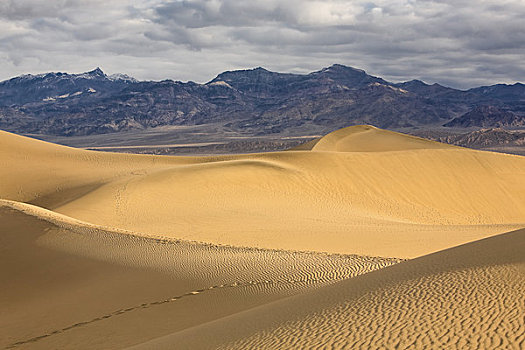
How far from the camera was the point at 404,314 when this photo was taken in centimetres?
568

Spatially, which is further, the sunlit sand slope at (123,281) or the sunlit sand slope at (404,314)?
the sunlit sand slope at (123,281)

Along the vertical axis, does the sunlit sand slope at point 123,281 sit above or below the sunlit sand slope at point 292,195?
above

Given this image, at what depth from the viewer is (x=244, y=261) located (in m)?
10.9

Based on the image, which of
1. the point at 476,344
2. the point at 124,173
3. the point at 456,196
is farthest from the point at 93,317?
the point at 456,196

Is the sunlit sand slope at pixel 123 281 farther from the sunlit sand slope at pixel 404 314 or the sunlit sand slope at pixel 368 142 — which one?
the sunlit sand slope at pixel 368 142

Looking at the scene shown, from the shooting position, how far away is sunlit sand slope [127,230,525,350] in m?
5.03

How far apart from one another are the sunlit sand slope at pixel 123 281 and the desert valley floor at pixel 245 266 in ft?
0.13

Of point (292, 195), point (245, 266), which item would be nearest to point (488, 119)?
point (292, 195)

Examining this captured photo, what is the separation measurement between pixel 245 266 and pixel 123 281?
246cm

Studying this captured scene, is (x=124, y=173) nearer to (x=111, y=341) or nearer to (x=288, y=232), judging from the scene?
(x=288, y=232)

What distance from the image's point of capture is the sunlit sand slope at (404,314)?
5031mm

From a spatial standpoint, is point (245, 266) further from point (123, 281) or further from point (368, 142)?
point (368, 142)

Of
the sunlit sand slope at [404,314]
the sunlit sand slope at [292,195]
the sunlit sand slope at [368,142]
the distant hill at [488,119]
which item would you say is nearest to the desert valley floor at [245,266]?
the sunlit sand slope at [404,314]

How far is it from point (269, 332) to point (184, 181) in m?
19.4
